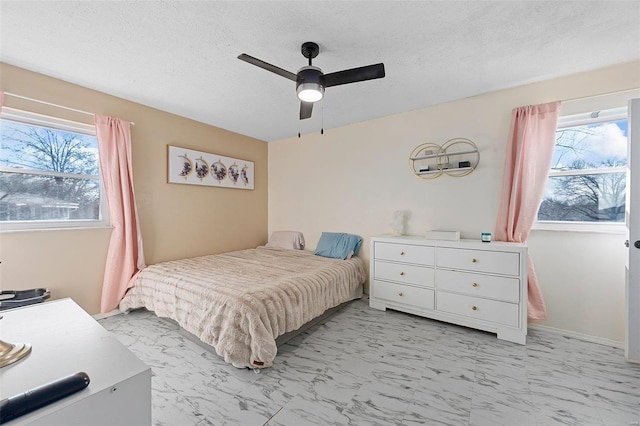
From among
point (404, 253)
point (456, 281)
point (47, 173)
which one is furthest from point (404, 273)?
point (47, 173)

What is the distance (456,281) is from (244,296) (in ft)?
6.69

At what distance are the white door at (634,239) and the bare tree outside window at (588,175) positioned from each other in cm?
43

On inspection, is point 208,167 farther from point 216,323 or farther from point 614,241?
point 614,241

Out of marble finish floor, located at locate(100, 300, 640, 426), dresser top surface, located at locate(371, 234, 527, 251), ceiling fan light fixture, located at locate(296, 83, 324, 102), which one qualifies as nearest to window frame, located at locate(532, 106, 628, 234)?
dresser top surface, located at locate(371, 234, 527, 251)

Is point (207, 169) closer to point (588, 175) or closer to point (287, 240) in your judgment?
point (287, 240)

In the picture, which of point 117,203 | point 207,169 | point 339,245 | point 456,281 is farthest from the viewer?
point 207,169

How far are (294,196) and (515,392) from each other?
3503mm

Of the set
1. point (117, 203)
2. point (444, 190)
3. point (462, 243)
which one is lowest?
point (462, 243)

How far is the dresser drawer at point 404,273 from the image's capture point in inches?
110

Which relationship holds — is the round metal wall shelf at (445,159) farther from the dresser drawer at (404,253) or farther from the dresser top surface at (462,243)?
the dresser drawer at (404,253)

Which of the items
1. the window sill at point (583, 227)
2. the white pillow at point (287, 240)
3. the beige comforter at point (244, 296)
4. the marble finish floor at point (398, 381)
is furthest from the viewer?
the white pillow at point (287, 240)

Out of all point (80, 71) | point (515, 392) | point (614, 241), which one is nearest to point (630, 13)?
point (614, 241)

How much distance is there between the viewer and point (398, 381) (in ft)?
6.04

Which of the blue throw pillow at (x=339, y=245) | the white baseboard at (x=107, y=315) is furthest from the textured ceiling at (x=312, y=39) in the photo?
the white baseboard at (x=107, y=315)
